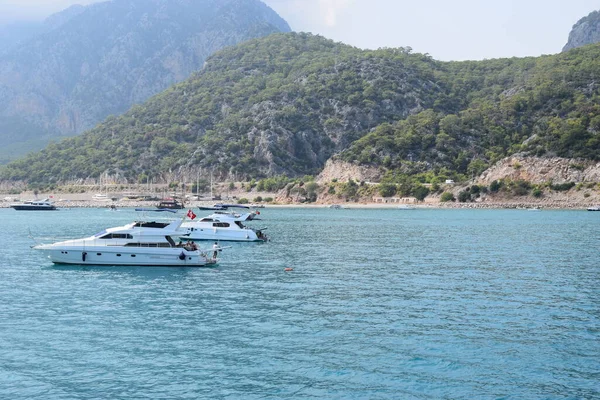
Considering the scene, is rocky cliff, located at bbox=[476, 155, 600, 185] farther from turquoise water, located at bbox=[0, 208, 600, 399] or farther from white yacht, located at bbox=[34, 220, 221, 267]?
white yacht, located at bbox=[34, 220, 221, 267]

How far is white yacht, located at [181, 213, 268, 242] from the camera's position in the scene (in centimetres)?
8455

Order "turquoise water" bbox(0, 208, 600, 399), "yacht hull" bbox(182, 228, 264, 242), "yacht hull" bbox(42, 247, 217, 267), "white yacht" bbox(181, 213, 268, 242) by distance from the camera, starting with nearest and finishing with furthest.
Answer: "turquoise water" bbox(0, 208, 600, 399), "yacht hull" bbox(42, 247, 217, 267), "yacht hull" bbox(182, 228, 264, 242), "white yacht" bbox(181, 213, 268, 242)

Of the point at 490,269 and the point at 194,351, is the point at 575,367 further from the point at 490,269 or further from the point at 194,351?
the point at 490,269

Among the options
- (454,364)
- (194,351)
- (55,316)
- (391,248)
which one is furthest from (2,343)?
(391,248)

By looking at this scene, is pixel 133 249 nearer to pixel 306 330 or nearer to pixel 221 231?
pixel 306 330

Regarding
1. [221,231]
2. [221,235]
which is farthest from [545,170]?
[221,235]

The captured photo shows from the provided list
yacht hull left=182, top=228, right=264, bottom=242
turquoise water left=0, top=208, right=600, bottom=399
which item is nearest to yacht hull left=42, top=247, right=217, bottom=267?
turquoise water left=0, top=208, right=600, bottom=399

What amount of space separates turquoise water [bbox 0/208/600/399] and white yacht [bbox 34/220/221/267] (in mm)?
1182

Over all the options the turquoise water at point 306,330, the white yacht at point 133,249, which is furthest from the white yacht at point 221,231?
the white yacht at point 133,249

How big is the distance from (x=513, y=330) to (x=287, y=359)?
1255 centimetres

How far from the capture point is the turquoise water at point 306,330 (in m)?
25.6

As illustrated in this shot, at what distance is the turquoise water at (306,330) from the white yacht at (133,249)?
1.18 metres

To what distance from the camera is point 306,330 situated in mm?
33594

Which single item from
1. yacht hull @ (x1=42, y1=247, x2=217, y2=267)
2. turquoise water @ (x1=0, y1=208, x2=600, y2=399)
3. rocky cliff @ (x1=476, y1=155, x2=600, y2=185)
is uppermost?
rocky cliff @ (x1=476, y1=155, x2=600, y2=185)
